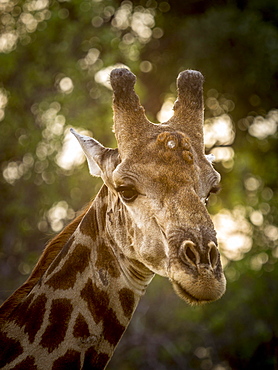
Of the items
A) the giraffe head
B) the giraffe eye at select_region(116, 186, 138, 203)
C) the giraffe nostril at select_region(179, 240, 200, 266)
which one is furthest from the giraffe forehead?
the giraffe nostril at select_region(179, 240, 200, 266)

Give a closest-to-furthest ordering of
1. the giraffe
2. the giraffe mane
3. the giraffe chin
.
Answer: the giraffe chin < the giraffe < the giraffe mane

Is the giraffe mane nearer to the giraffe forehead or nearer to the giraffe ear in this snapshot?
the giraffe ear

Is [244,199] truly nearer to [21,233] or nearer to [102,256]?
[21,233]

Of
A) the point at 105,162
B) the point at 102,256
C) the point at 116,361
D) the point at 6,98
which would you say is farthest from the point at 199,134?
the point at 6,98

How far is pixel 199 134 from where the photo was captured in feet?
15.7

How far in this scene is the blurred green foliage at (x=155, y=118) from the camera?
58.9 feet

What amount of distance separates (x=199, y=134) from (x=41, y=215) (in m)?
15.8

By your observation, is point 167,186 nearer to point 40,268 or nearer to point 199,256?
point 199,256

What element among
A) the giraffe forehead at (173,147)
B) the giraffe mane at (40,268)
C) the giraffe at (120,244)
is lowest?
the giraffe mane at (40,268)

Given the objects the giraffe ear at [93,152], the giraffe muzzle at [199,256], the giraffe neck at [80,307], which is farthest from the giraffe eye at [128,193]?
the giraffe muzzle at [199,256]

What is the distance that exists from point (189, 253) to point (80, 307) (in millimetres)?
1179

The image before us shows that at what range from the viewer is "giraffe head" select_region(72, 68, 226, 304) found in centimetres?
384

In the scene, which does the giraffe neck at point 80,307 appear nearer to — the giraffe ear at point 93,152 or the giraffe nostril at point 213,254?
the giraffe ear at point 93,152

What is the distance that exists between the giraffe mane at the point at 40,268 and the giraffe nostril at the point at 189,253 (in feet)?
5.20
